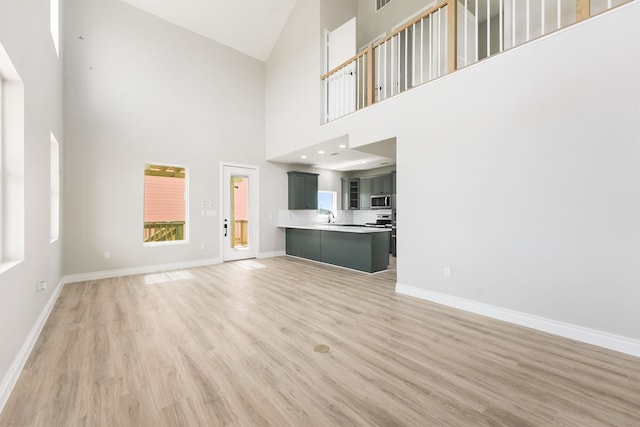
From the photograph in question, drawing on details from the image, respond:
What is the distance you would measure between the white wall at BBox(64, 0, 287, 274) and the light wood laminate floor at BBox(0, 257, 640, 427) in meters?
1.92

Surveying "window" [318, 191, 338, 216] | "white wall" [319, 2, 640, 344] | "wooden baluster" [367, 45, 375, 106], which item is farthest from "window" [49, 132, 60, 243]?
"window" [318, 191, 338, 216]

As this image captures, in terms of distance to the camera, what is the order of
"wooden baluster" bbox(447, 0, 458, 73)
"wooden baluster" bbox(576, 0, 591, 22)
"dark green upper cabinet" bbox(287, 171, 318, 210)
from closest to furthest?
"wooden baluster" bbox(576, 0, 591, 22), "wooden baluster" bbox(447, 0, 458, 73), "dark green upper cabinet" bbox(287, 171, 318, 210)

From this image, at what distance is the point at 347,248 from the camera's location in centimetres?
561

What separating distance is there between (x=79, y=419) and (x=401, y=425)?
1805 millimetres

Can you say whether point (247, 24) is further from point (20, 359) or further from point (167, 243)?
point (20, 359)

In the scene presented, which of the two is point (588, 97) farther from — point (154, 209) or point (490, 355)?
point (154, 209)

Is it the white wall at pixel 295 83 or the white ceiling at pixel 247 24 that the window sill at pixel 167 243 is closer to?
the white wall at pixel 295 83

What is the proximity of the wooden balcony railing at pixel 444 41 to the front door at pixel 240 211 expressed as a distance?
8.52 feet

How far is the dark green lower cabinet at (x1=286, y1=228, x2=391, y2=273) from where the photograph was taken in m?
5.21

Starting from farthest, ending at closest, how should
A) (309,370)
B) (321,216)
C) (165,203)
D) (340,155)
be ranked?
1. (321,216)
2. (340,155)
3. (165,203)
4. (309,370)

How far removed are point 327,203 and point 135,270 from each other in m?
5.52

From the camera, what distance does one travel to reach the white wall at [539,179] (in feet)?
7.57

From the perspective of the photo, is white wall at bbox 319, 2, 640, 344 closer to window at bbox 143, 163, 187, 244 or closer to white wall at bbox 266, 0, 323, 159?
white wall at bbox 266, 0, 323, 159

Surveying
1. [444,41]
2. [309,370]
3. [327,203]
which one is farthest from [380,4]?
[309,370]
